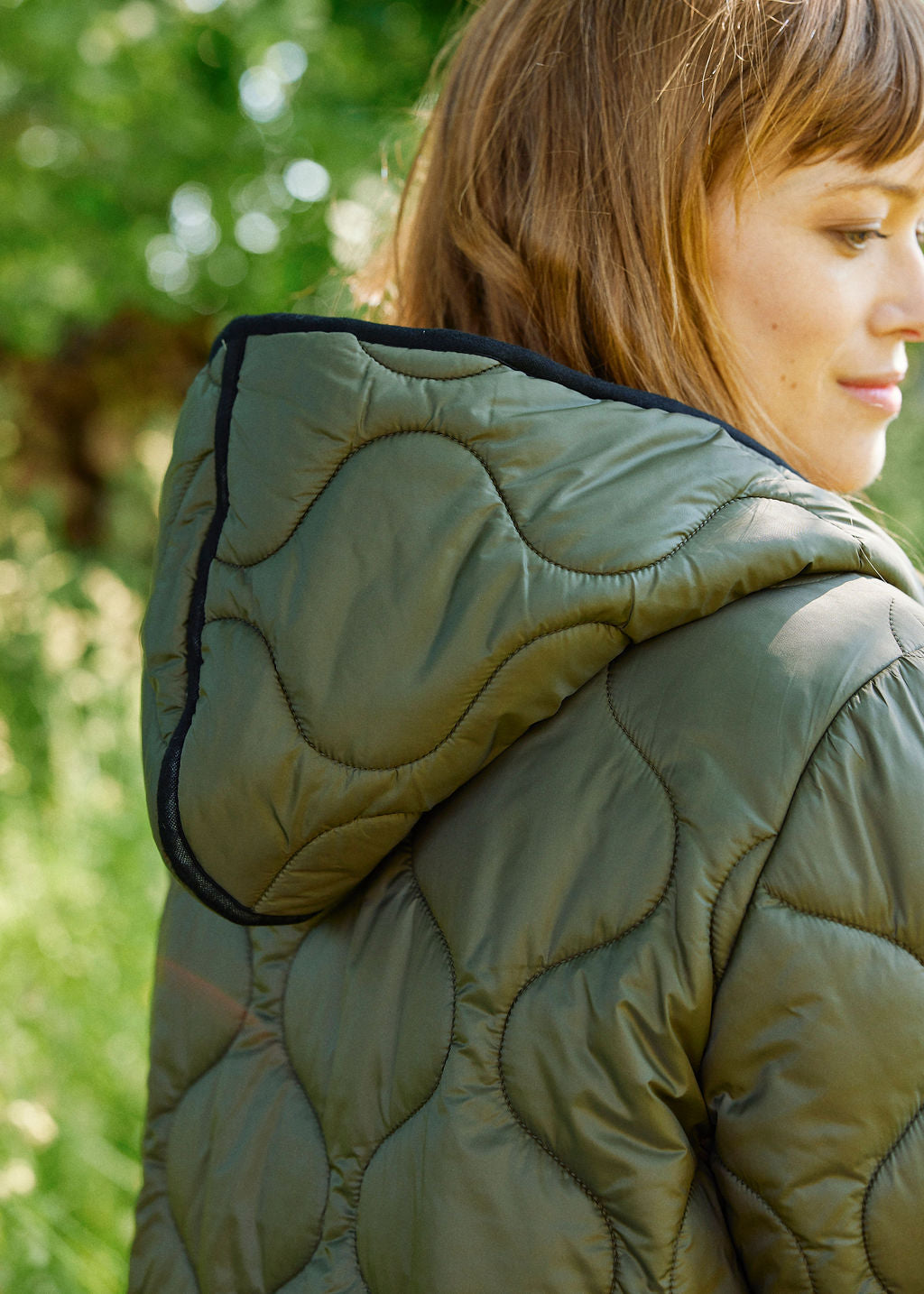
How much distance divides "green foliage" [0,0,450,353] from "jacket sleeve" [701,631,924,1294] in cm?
307

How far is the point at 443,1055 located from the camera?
895mm

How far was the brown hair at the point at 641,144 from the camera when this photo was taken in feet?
3.55

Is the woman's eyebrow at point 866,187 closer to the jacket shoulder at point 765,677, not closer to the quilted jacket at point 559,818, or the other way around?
the quilted jacket at point 559,818

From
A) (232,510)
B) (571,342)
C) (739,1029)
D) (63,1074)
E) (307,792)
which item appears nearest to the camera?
(739,1029)

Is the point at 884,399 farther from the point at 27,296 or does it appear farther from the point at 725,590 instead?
the point at 27,296

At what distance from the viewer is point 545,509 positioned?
855 millimetres

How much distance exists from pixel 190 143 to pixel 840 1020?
16.8ft

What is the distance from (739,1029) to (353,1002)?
1.17 feet

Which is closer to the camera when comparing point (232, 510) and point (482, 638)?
point (482, 638)

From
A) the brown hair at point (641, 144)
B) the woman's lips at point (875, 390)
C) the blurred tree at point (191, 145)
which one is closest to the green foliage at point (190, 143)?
the blurred tree at point (191, 145)

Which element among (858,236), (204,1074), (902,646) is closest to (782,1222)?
(902,646)

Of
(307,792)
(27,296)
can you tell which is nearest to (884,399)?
(307,792)

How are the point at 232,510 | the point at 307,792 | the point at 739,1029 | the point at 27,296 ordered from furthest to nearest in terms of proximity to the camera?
the point at 27,296, the point at 232,510, the point at 307,792, the point at 739,1029

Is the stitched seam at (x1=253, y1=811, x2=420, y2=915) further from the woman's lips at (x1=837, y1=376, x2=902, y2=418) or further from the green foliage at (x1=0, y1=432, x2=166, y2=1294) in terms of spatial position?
the green foliage at (x1=0, y1=432, x2=166, y2=1294)
